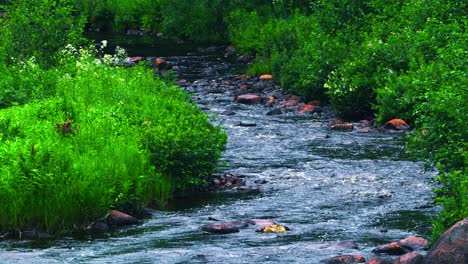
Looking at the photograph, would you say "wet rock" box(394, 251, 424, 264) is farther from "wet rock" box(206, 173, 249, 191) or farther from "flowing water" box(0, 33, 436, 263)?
"wet rock" box(206, 173, 249, 191)

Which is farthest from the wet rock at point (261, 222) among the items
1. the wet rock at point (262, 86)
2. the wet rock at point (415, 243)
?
the wet rock at point (262, 86)

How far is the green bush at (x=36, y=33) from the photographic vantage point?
79.9ft

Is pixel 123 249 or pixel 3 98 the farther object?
pixel 3 98

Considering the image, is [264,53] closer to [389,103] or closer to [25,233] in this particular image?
[389,103]

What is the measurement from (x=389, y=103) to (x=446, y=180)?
1033 cm

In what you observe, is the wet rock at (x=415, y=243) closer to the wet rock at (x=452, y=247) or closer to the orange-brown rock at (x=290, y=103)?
the wet rock at (x=452, y=247)

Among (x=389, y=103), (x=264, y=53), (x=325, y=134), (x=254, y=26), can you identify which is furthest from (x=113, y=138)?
(x=254, y=26)

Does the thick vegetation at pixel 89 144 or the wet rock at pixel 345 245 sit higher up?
the thick vegetation at pixel 89 144

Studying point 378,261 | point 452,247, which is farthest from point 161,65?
point 452,247

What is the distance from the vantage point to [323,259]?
42.8 ft

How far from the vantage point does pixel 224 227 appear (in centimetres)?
1481

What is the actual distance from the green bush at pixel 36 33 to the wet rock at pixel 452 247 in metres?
14.5

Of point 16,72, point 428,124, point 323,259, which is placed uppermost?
point 16,72

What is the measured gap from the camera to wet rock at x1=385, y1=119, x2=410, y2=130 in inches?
914
